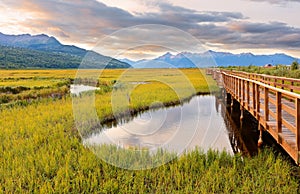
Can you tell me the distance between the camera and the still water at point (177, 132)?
28.4 feet

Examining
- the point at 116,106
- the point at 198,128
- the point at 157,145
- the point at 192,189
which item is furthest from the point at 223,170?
the point at 116,106

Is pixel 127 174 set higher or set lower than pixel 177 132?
higher

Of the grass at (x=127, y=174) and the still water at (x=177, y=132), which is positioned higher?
the grass at (x=127, y=174)

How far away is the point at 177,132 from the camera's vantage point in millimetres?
10367

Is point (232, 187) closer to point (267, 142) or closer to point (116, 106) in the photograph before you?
point (267, 142)

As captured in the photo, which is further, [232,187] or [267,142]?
[267,142]

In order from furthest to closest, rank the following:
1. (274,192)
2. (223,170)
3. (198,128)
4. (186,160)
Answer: (198,128)
(186,160)
(223,170)
(274,192)

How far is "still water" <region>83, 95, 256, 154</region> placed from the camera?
866cm

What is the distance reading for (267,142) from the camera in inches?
329

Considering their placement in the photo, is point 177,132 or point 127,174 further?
point 177,132

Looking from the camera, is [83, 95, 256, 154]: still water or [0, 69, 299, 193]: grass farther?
[83, 95, 256, 154]: still water

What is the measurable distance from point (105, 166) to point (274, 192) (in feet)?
10.5

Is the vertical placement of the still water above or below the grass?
below

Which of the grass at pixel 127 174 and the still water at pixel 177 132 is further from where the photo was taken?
the still water at pixel 177 132
